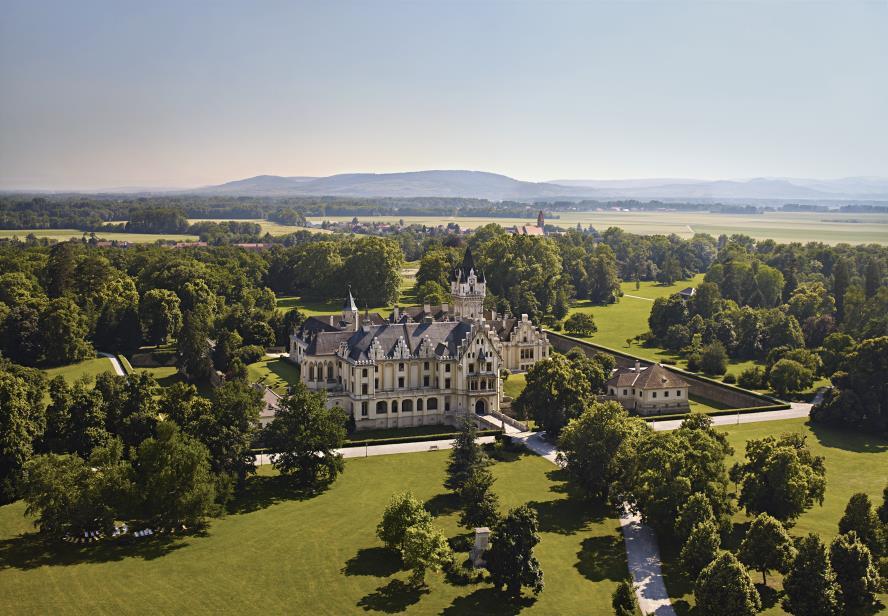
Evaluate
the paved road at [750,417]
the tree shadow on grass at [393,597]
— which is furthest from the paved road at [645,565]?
the paved road at [750,417]

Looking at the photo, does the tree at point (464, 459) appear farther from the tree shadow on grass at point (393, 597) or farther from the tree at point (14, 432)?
the tree at point (14, 432)

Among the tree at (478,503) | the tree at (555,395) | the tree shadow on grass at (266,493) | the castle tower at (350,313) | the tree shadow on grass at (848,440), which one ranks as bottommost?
the tree shadow on grass at (266,493)

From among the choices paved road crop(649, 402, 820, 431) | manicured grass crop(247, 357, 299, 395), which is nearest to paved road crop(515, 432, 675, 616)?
paved road crop(649, 402, 820, 431)

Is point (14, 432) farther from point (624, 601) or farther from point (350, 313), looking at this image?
point (624, 601)

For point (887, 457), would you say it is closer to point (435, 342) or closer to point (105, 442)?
point (435, 342)

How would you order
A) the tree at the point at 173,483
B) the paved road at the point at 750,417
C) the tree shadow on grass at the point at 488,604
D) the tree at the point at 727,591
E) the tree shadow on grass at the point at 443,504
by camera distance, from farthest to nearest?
the paved road at the point at 750,417 < the tree shadow on grass at the point at 443,504 < the tree at the point at 173,483 < the tree shadow on grass at the point at 488,604 < the tree at the point at 727,591

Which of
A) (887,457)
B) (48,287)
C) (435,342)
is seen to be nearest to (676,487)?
(887,457)

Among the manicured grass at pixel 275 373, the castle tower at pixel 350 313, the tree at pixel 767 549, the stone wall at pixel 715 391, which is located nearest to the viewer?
the tree at pixel 767 549
